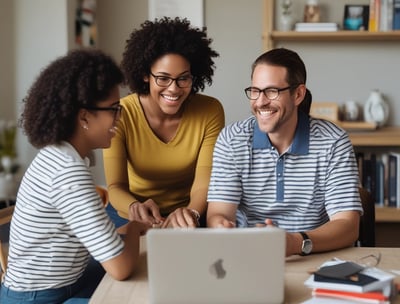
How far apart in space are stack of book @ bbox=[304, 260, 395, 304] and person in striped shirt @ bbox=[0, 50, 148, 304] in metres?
0.45

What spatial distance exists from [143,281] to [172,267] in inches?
10.9

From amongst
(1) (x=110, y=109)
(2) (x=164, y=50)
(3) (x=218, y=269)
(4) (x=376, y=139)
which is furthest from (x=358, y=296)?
(4) (x=376, y=139)

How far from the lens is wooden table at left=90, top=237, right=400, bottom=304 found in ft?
4.18

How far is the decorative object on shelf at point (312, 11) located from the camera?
11.2ft

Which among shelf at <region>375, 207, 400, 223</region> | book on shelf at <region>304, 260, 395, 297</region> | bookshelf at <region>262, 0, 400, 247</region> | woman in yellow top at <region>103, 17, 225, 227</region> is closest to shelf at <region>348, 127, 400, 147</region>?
bookshelf at <region>262, 0, 400, 247</region>

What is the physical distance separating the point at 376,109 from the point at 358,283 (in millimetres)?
2398

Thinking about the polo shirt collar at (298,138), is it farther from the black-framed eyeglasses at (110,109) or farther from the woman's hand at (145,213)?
the black-framed eyeglasses at (110,109)

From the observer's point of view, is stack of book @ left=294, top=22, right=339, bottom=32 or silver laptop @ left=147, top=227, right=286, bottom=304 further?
stack of book @ left=294, top=22, right=339, bottom=32

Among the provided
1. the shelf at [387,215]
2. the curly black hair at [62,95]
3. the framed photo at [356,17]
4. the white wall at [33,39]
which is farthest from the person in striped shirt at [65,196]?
the framed photo at [356,17]

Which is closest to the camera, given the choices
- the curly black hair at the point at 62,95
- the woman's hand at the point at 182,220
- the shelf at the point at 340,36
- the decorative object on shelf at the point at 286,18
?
the curly black hair at the point at 62,95

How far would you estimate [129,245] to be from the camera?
1.46 m

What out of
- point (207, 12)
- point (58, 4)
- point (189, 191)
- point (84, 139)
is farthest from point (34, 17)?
point (84, 139)

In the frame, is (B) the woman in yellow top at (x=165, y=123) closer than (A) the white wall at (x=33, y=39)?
Yes

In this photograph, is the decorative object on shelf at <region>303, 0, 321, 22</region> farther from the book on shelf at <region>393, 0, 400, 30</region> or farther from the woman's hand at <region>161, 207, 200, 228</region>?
the woman's hand at <region>161, 207, 200, 228</region>
